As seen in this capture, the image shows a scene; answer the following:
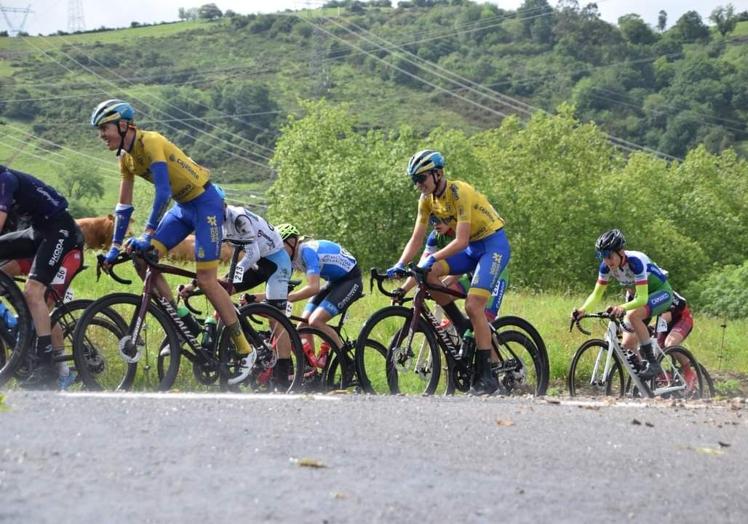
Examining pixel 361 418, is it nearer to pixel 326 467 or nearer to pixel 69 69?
pixel 326 467

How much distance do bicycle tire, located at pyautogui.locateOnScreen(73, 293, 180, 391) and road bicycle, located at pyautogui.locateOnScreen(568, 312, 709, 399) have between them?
5.27m

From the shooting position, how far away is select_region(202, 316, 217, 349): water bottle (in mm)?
9945

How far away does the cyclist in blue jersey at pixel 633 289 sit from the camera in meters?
13.0

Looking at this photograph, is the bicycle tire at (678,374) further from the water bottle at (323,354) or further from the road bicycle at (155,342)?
the road bicycle at (155,342)

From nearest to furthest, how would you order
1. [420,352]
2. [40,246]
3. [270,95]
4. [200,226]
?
[40,246] < [200,226] < [420,352] < [270,95]

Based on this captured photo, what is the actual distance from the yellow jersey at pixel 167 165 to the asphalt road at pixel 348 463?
2.40 metres

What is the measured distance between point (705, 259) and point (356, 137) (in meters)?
26.8

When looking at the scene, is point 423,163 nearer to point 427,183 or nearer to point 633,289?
point 427,183

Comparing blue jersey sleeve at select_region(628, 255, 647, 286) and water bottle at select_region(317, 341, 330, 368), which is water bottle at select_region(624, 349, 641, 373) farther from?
water bottle at select_region(317, 341, 330, 368)

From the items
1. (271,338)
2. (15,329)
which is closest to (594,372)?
(271,338)

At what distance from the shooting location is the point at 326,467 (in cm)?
577

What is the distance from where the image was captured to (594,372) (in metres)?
13.4

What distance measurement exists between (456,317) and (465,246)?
84 centimetres

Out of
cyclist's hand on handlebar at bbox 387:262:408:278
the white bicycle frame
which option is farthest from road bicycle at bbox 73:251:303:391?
the white bicycle frame
